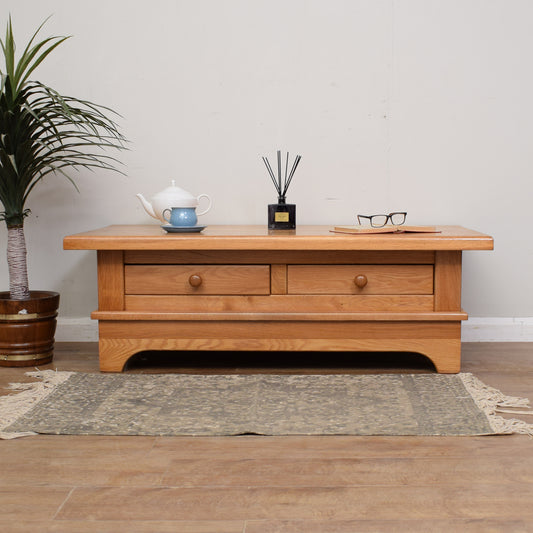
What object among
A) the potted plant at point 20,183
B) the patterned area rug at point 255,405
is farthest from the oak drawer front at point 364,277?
the potted plant at point 20,183

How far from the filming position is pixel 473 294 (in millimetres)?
2750

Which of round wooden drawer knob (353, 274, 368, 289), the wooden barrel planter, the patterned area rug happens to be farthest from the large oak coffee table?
the wooden barrel planter

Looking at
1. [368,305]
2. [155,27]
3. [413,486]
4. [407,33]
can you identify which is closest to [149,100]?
[155,27]

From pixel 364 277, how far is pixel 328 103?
831 millimetres

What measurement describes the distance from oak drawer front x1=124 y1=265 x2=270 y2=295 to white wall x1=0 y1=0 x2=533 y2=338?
0.53 m

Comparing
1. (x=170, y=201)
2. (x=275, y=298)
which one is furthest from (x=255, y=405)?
(x=170, y=201)

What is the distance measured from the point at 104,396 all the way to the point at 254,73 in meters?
1.42

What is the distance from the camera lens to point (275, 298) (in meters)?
2.25

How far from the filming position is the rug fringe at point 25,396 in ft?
5.74

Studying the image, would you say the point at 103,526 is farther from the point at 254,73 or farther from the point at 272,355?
the point at 254,73

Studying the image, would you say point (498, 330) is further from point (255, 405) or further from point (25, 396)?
point (25, 396)

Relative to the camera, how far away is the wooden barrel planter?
7.60ft

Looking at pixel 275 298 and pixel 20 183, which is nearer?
pixel 275 298

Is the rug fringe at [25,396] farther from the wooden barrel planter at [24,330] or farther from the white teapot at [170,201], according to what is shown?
the white teapot at [170,201]
